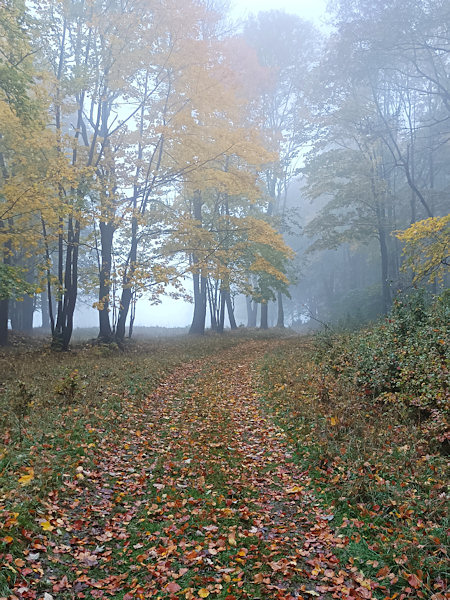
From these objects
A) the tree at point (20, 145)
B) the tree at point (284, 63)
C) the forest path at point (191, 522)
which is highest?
the tree at point (284, 63)

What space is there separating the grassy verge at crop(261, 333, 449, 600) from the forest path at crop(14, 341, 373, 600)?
25cm

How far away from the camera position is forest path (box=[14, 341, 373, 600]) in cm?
359

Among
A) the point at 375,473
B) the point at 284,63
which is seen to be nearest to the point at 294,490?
the point at 375,473

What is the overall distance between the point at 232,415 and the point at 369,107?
19.0 m

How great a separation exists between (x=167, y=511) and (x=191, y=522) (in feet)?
1.23

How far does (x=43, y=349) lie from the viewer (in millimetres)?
14125

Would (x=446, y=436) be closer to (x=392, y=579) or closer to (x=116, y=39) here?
(x=392, y=579)

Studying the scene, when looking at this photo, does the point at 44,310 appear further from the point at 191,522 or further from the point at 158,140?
the point at 191,522

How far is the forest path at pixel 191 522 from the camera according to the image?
11.8ft

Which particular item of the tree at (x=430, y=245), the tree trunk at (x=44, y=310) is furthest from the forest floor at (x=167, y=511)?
the tree trunk at (x=44, y=310)

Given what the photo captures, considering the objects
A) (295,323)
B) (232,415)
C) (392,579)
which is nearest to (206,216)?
(232,415)

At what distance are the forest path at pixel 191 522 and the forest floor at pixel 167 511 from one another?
0.01 m

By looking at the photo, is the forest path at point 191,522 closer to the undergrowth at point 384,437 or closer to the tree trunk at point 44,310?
the undergrowth at point 384,437

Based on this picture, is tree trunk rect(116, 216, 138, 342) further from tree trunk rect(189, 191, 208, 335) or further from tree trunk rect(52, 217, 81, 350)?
tree trunk rect(189, 191, 208, 335)
